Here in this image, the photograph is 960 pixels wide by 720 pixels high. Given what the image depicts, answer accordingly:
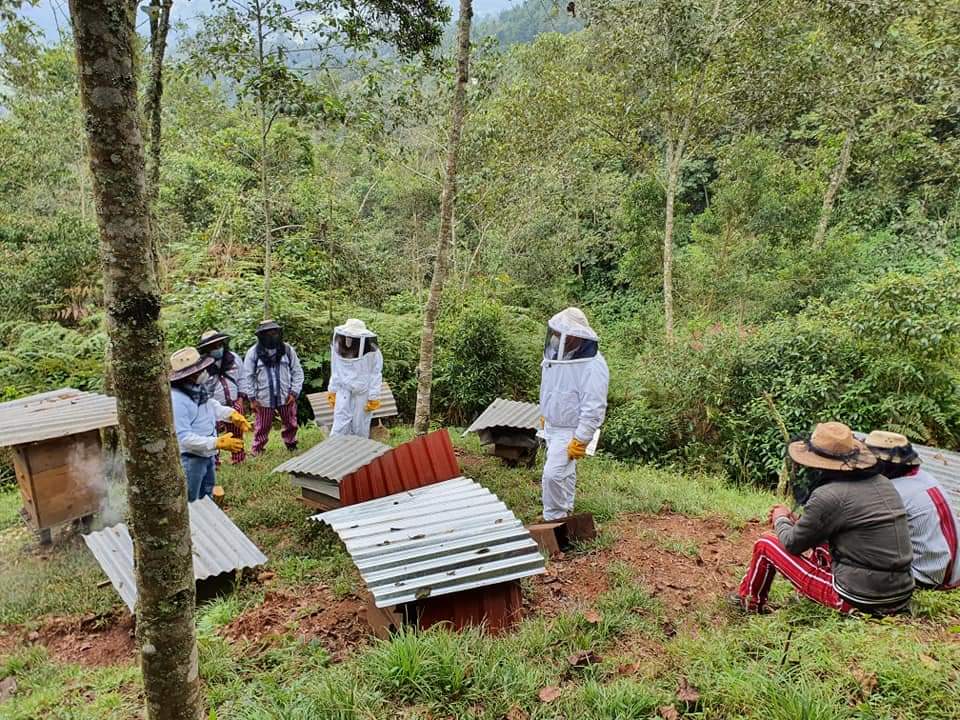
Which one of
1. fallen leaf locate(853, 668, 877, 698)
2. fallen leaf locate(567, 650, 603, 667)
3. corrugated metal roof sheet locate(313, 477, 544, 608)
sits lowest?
fallen leaf locate(567, 650, 603, 667)

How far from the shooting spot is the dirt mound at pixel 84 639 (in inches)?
137

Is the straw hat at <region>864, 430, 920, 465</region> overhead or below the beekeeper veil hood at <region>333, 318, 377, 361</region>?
overhead

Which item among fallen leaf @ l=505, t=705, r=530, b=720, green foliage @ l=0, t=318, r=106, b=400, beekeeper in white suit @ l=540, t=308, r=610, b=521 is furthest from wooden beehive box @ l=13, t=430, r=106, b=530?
green foliage @ l=0, t=318, r=106, b=400

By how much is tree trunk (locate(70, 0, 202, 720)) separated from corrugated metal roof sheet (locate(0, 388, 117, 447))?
3094 mm

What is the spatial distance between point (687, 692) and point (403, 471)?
2.44 meters

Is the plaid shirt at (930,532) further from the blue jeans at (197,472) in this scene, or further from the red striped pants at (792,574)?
the blue jeans at (197,472)

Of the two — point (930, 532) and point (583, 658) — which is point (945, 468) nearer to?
point (930, 532)

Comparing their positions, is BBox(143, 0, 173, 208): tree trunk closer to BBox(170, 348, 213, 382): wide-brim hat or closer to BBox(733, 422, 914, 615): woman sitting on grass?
BBox(170, 348, 213, 382): wide-brim hat

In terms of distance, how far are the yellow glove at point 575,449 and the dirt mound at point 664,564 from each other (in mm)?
767

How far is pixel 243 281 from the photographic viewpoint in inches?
410

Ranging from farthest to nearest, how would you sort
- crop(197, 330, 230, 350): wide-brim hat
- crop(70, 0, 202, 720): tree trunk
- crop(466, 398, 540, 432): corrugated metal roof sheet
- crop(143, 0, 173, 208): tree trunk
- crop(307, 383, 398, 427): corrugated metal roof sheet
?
crop(307, 383, 398, 427): corrugated metal roof sheet, crop(466, 398, 540, 432): corrugated metal roof sheet, crop(143, 0, 173, 208): tree trunk, crop(197, 330, 230, 350): wide-brim hat, crop(70, 0, 202, 720): tree trunk

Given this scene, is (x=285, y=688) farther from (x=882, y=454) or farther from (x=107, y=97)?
(x=882, y=454)

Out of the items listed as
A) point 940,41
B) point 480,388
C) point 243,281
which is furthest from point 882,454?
point 243,281

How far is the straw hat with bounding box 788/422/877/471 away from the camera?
3119 mm
